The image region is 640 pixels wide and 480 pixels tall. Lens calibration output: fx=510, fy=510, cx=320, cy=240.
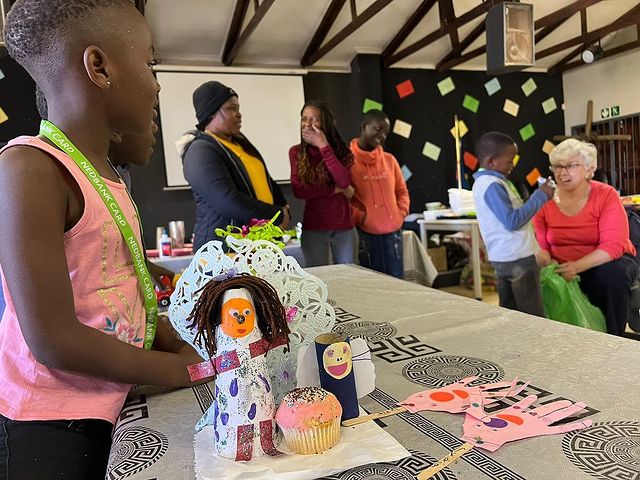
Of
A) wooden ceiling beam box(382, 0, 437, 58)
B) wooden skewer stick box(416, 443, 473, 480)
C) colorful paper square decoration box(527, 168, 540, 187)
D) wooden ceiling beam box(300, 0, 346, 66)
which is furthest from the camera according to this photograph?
colorful paper square decoration box(527, 168, 540, 187)

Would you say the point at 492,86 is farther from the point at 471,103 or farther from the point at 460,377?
the point at 460,377

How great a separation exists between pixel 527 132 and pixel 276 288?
6742 mm

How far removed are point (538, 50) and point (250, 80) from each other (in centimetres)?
360

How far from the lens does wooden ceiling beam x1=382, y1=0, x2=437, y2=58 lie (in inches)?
199

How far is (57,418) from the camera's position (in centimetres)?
60

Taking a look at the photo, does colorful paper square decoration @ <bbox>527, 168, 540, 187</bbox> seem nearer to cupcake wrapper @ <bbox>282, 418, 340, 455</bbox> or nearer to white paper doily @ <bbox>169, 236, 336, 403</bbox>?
white paper doily @ <bbox>169, 236, 336, 403</bbox>

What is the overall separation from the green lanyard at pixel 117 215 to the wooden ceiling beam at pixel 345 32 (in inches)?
164

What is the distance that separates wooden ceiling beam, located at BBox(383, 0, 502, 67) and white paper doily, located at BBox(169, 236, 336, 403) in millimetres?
4265

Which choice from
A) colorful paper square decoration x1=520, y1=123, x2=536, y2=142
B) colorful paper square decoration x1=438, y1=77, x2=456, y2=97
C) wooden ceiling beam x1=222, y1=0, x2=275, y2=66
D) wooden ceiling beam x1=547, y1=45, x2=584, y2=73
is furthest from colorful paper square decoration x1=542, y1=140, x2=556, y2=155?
wooden ceiling beam x1=222, y1=0, x2=275, y2=66

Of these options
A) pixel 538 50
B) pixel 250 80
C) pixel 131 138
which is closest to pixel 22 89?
pixel 250 80

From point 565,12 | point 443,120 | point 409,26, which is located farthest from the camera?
point 443,120

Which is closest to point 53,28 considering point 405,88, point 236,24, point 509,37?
point 509,37

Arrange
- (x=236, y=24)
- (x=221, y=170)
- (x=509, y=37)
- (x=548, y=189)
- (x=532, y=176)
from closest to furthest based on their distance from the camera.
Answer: (x=221, y=170), (x=548, y=189), (x=509, y=37), (x=236, y=24), (x=532, y=176)

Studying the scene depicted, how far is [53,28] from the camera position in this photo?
0.61m
